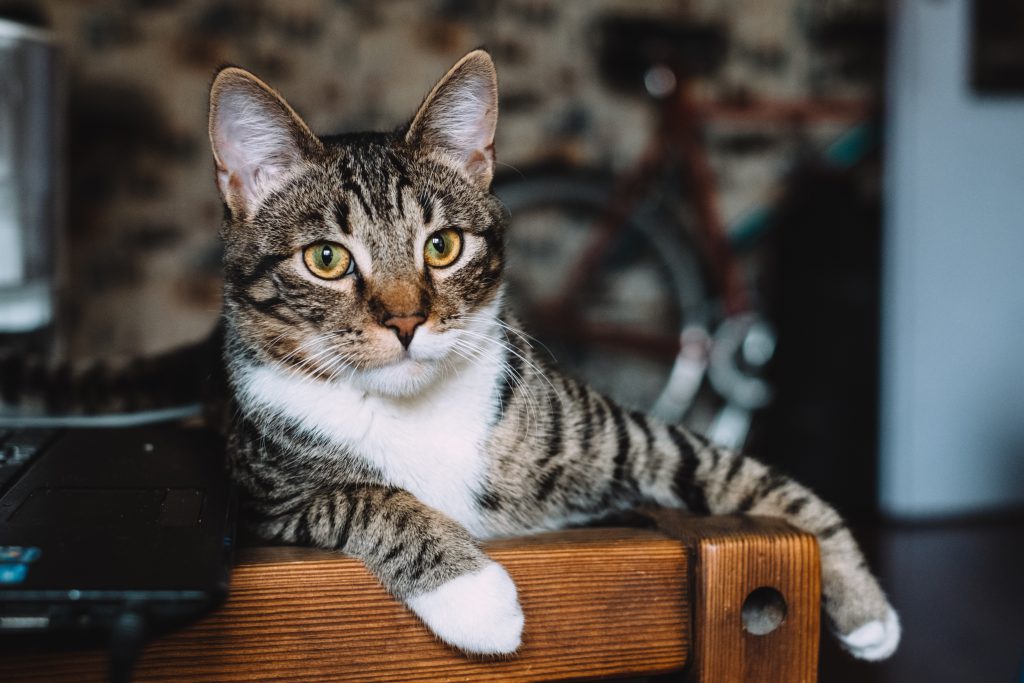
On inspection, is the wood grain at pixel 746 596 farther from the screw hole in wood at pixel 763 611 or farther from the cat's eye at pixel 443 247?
the cat's eye at pixel 443 247

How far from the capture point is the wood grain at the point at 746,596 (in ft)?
2.19

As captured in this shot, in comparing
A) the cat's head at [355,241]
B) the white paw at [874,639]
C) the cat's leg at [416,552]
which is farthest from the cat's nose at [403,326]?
the white paw at [874,639]

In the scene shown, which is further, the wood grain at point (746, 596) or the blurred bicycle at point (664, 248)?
the blurred bicycle at point (664, 248)

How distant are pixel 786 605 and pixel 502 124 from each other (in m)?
2.55

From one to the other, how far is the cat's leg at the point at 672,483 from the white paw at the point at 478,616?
22 centimetres

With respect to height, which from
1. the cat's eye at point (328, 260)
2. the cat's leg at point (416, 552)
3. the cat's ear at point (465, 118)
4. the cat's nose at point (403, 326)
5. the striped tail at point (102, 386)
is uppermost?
the cat's ear at point (465, 118)

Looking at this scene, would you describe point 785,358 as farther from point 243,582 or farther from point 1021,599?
point 243,582

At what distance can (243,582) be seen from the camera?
60cm

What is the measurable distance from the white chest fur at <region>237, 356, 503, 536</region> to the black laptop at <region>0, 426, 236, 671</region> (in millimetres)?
106

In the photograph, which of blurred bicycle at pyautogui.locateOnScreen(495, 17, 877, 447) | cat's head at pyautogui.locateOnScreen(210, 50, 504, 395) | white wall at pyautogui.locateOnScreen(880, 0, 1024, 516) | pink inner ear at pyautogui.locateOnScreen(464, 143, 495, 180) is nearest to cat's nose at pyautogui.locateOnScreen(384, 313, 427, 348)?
cat's head at pyautogui.locateOnScreen(210, 50, 504, 395)

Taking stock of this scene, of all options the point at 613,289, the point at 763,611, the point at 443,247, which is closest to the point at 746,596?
the point at 763,611

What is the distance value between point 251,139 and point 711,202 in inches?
92.6

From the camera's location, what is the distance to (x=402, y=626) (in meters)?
0.65

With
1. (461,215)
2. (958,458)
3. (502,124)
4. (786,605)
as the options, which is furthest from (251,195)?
(958,458)
